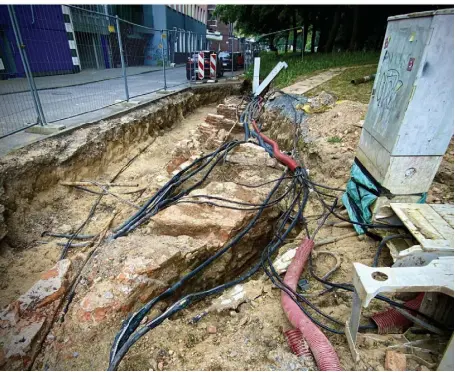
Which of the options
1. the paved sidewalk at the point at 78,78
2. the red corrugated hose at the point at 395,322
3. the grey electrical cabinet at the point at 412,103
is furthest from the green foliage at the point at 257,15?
the red corrugated hose at the point at 395,322

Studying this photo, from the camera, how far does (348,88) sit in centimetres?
751

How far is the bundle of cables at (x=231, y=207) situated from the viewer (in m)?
2.21

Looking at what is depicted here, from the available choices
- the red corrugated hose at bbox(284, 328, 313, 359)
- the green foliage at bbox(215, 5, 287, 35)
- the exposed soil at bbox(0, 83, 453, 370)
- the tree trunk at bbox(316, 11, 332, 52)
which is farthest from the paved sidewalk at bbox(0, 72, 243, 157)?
the tree trunk at bbox(316, 11, 332, 52)

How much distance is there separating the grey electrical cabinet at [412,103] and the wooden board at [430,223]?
37cm

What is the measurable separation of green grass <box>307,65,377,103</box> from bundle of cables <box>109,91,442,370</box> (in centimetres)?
256

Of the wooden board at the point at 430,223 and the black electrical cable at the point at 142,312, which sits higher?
the wooden board at the point at 430,223

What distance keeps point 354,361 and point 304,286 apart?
2.76ft

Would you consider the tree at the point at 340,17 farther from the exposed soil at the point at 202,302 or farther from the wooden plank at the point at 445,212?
the wooden plank at the point at 445,212

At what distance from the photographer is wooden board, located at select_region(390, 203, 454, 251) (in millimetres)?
2062

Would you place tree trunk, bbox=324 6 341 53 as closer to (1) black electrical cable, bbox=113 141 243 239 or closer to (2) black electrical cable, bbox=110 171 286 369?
(1) black electrical cable, bbox=113 141 243 239

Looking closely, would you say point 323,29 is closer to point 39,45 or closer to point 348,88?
point 348,88

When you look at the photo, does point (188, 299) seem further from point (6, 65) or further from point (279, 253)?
point (6, 65)

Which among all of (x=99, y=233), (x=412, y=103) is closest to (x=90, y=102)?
(x=99, y=233)

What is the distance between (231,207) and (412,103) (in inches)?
88.4
